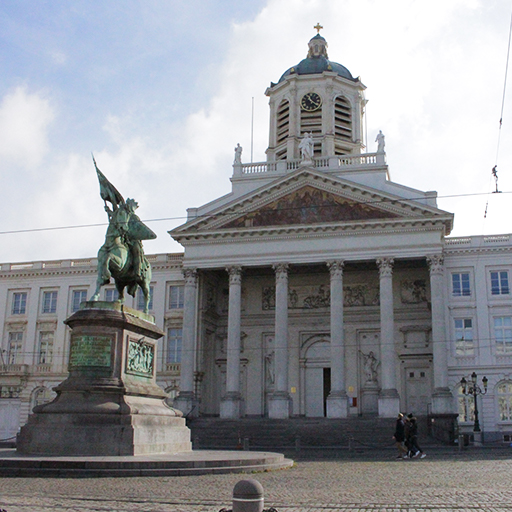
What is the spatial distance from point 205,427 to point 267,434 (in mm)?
4371

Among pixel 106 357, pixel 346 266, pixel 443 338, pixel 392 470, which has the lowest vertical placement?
pixel 392 470

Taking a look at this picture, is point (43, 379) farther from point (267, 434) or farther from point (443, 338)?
point (443, 338)

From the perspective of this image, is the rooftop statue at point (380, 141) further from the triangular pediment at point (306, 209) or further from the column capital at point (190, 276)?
the column capital at point (190, 276)

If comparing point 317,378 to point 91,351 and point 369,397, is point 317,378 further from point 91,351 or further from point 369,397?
point 91,351

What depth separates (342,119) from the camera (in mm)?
57531

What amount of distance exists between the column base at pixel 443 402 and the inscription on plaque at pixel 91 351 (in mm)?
27872

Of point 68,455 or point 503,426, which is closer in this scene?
point 68,455

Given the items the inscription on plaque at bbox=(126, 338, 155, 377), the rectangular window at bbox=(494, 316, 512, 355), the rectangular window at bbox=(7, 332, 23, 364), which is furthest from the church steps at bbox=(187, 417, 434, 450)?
the rectangular window at bbox=(7, 332, 23, 364)

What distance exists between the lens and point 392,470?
19.1m

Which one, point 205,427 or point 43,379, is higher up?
point 43,379

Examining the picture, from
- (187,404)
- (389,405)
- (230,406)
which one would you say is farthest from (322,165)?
(187,404)

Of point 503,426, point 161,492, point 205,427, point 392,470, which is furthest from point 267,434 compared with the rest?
point 161,492

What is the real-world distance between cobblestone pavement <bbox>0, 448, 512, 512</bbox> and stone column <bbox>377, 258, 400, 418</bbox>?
24.0 m

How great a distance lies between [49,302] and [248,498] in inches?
1887
